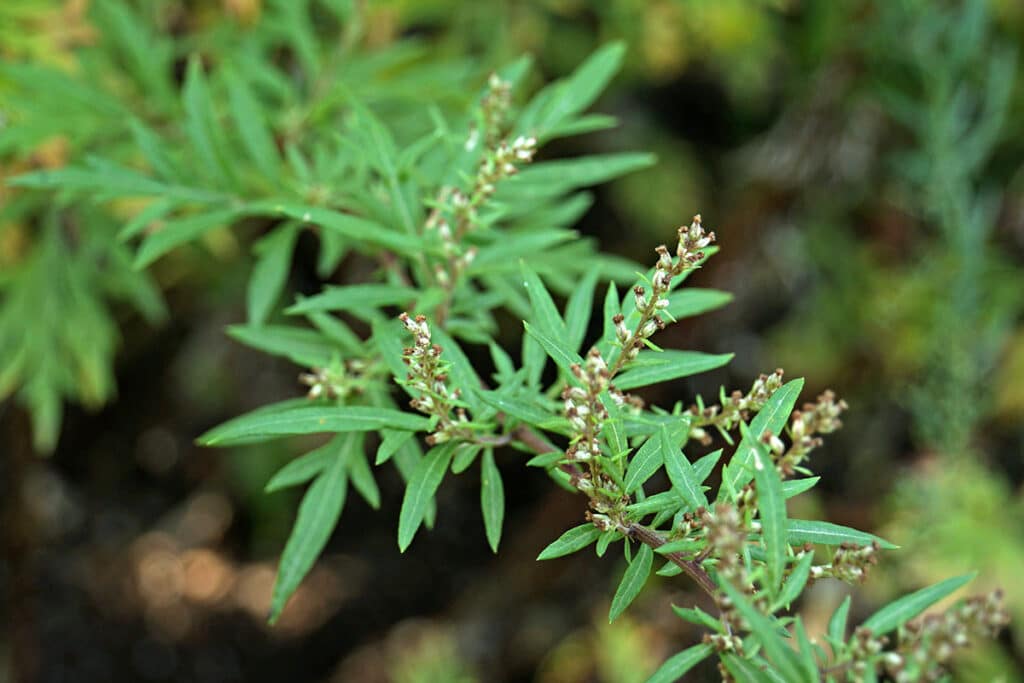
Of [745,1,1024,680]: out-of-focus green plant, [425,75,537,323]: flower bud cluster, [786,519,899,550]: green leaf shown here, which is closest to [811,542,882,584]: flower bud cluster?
[786,519,899,550]: green leaf

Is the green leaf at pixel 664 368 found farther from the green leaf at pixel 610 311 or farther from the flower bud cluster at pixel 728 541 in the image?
the flower bud cluster at pixel 728 541

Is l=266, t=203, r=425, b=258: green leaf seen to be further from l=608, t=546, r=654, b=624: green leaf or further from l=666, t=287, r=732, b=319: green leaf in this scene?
l=608, t=546, r=654, b=624: green leaf

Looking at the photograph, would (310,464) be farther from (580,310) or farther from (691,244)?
(691,244)

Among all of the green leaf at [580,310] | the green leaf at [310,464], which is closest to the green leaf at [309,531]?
the green leaf at [310,464]

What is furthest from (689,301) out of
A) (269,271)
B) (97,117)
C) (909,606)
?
(97,117)

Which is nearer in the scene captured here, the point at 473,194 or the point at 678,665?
the point at 678,665

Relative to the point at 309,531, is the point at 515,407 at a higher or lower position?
higher

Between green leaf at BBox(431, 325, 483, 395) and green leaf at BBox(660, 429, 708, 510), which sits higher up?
green leaf at BBox(660, 429, 708, 510)
